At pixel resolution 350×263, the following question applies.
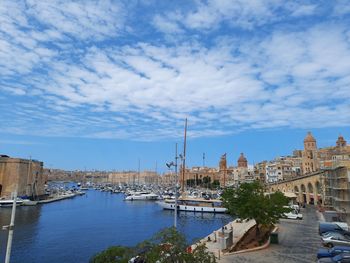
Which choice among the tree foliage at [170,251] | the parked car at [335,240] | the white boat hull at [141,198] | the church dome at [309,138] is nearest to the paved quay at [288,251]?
the parked car at [335,240]

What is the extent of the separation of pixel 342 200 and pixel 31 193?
3206 inches

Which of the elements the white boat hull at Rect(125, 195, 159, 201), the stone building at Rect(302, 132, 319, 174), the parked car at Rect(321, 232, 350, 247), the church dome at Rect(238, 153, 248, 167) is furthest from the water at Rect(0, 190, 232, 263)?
the church dome at Rect(238, 153, 248, 167)

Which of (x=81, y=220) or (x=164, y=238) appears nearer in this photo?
(x=164, y=238)

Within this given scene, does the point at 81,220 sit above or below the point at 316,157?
below

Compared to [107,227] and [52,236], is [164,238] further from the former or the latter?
[107,227]

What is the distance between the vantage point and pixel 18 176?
80.9 meters

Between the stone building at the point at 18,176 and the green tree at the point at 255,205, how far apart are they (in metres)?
65.1

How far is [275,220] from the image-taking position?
86.7 ft

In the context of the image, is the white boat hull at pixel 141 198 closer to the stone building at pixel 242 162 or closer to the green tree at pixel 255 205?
the green tree at pixel 255 205

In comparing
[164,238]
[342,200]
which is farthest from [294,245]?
[342,200]

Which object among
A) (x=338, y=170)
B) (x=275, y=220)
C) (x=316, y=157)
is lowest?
(x=275, y=220)

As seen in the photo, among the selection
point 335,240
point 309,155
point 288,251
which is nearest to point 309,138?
point 309,155

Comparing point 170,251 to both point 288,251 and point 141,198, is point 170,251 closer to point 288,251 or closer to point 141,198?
point 288,251

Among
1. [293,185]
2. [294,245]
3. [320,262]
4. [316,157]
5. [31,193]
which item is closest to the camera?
[320,262]
